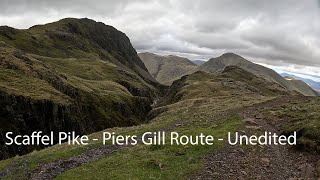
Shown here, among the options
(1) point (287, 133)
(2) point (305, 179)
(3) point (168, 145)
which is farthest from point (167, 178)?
(1) point (287, 133)

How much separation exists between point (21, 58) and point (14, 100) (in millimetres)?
47091

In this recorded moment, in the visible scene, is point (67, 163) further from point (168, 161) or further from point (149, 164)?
point (168, 161)

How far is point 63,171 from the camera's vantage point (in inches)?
1352

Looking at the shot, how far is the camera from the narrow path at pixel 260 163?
33844 millimetres

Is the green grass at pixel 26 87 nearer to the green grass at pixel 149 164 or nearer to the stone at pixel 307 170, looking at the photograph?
the green grass at pixel 149 164

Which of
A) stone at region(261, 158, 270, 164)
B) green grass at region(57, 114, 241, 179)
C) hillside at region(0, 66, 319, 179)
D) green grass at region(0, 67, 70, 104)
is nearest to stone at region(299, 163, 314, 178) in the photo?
hillside at region(0, 66, 319, 179)

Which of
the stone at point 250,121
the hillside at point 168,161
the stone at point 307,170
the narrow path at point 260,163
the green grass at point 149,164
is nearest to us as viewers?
the green grass at point 149,164

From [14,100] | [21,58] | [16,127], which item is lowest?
[16,127]

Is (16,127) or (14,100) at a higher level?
(14,100)

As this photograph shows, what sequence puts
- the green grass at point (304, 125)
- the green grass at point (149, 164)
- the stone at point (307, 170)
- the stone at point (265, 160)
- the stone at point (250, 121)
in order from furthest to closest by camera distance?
the stone at point (250, 121), the green grass at point (304, 125), the stone at point (265, 160), the stone at point (307, 170), the green grass at point (149, 164)

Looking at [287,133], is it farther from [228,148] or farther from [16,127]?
[16,127]

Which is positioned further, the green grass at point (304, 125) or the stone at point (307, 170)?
the green grass at point (304, 125)

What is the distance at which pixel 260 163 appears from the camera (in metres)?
37.0

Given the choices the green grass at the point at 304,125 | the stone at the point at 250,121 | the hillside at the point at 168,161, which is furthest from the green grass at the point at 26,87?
the green grass at the point at 304,125
